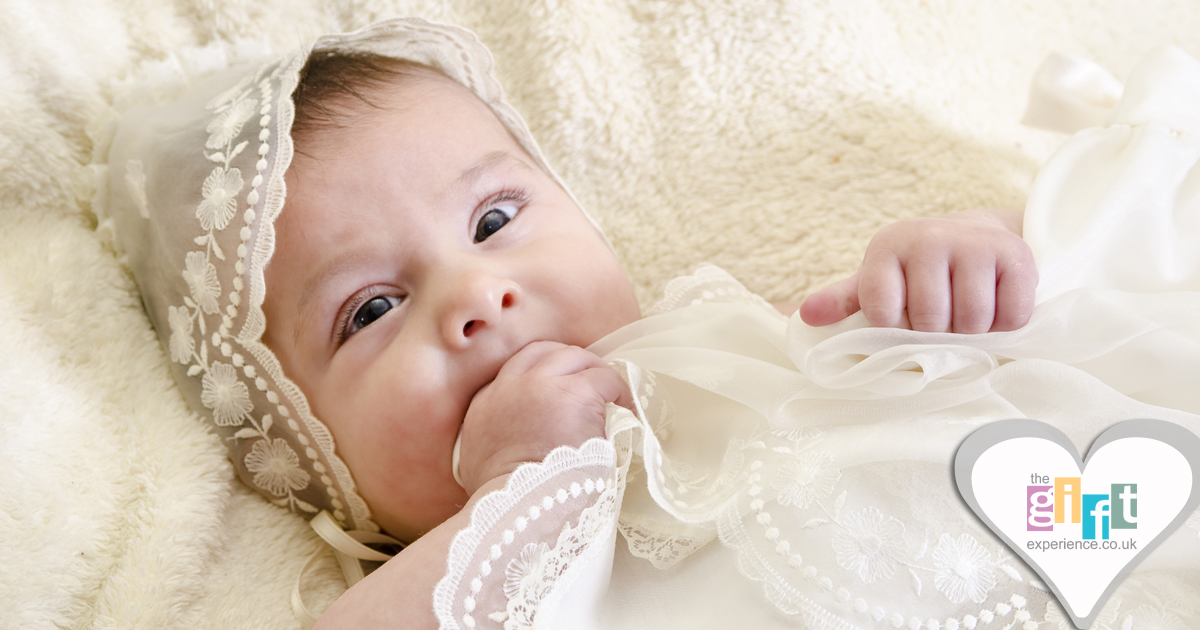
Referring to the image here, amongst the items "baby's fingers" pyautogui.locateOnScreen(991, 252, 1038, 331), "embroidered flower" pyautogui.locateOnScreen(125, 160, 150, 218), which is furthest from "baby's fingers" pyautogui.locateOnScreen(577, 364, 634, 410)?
"embroidered flower" pyautogui.locateOnScreen(125, 160, 150, 218)

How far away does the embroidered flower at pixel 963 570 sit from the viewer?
0.83m

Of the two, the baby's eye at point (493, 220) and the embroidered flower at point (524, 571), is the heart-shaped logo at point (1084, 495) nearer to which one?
the embroidered flower at point (524, 571)

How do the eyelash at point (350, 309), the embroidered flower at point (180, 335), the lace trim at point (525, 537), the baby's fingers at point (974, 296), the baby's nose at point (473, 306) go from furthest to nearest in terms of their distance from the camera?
1. the embroidered flower at point (180, 335)
2. the eyelash at point (350, 309)
3. the baby's nose at point (473, 306)
4. the baby's fingers at point (974, 296)
5. the lace trim at point (525, 537)

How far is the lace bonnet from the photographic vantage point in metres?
1.19

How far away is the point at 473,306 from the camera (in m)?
1.05

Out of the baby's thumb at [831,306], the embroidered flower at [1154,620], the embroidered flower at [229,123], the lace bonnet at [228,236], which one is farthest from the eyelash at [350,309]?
the embroidered flower at [1154,620]

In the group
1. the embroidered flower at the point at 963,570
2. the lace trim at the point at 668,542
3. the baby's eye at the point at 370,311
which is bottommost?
the lace trim at the point at 668,542

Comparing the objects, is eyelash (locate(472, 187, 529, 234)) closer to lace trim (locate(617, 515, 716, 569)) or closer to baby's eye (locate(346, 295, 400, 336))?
baby's eye (locate(346, 295, 400, 336))

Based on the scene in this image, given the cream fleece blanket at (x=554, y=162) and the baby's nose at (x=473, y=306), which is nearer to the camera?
the baby's nose at (x=473, y=306)

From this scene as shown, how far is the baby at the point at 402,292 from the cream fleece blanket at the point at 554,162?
0.10 metres

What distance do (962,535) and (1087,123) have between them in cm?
103

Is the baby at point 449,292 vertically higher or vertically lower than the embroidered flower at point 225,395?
higher

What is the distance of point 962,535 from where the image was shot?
2.81 ft

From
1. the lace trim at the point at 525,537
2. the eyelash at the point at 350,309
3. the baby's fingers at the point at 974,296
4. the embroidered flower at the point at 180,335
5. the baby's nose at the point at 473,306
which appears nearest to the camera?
the lace trim at the point at 525,537
